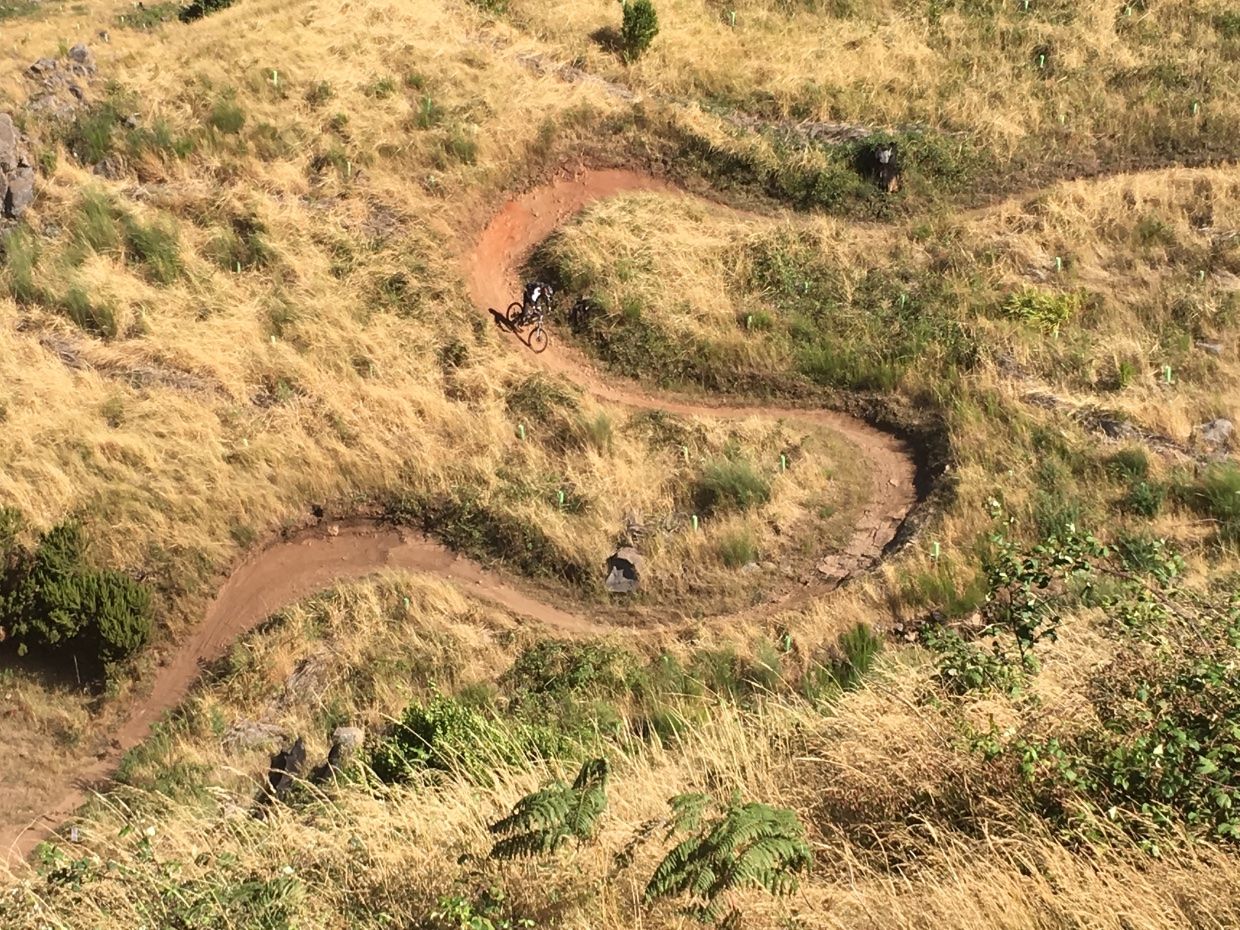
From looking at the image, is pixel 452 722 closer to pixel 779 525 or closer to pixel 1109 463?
pixel 779 525

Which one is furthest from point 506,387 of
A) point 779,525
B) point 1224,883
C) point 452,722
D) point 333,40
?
point 1224,883

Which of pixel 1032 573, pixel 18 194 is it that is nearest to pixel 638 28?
pixel 18 194

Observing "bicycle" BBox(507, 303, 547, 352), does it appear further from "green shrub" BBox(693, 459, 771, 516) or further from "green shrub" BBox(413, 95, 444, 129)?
"green shrub" BBox(413, 95, 444, 129)

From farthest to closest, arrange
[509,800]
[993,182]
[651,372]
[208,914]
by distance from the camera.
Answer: [993,182] → [651,372] → [509,800] → [208,914]

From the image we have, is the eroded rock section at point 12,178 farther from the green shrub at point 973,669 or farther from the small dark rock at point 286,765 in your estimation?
the green shrub at point 973,669

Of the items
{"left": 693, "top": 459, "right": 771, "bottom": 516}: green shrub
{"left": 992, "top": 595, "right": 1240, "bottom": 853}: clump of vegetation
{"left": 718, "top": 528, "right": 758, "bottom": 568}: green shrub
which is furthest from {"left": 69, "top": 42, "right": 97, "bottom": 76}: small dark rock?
{"left": 992, "top": 595, "right": 1240, "bottom": 853}: clump of vegetation

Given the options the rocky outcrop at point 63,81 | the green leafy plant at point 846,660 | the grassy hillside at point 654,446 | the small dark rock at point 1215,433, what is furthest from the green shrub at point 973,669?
the rocky outcrop at point 63,81

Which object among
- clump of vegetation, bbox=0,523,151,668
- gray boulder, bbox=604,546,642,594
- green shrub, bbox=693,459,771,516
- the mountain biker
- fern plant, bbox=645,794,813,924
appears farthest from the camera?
the mountain biker
